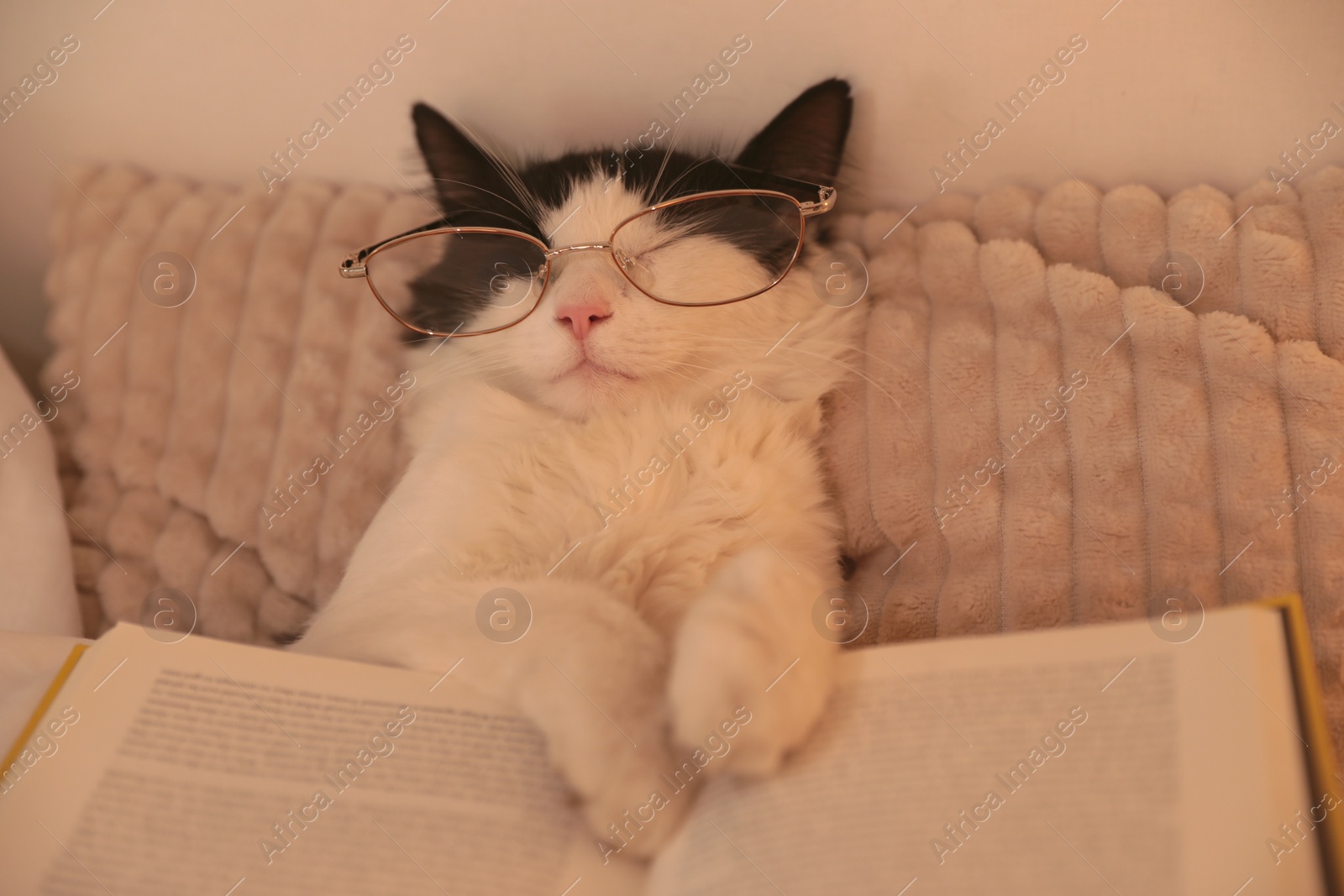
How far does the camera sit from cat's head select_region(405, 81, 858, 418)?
1221mm

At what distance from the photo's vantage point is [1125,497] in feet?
3.76

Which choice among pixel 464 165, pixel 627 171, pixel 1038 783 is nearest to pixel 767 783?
pixel 1038 783

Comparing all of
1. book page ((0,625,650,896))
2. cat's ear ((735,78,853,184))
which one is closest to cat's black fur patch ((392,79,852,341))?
cat's ear ((735,78,853,184))

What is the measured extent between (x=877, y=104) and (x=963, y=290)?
15.1 inches

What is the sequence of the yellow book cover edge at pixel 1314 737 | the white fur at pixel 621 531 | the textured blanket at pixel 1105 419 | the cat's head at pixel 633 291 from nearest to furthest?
the yellow book cover edge at pixel 1314 737
the white fur at pixel 621 531
the textured blanket at pixel 1105 419
the cat's head at pixel 633 291

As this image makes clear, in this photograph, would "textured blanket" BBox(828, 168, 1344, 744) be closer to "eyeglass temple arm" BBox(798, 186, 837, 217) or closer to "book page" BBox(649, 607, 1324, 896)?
"eyeglass temple arm" BBox(798, 186, 837, 217)

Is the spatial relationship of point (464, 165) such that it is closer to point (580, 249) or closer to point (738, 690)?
point (580, 249)

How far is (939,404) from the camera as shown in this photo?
4.19 feet

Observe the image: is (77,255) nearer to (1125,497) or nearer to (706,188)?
(706,188)

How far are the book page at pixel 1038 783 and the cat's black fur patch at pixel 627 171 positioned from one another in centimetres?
74

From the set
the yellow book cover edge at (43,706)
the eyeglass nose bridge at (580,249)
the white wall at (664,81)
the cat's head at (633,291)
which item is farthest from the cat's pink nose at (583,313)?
the yellow book cover edge at (43,706)

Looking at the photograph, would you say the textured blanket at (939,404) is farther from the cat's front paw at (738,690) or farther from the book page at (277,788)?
the book page at (277,788)

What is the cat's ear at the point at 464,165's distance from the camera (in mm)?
1407

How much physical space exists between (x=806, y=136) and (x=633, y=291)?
1.35 ft
